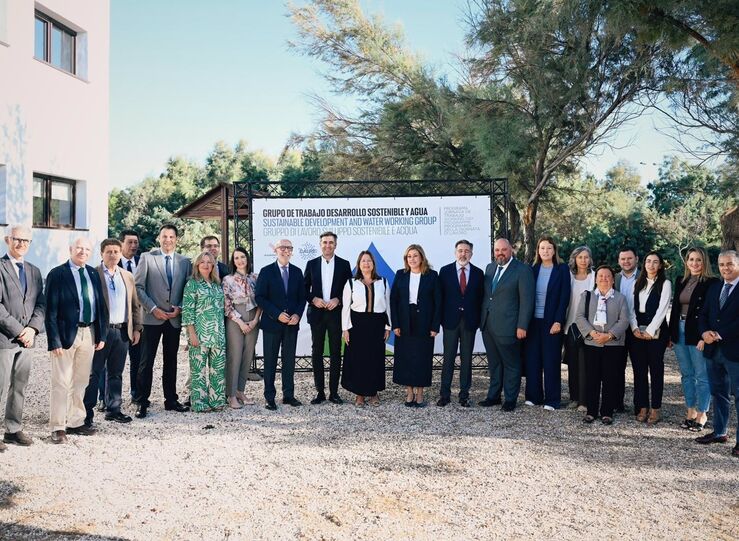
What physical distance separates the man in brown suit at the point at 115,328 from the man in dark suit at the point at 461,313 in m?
3.29

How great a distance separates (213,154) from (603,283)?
37015 millimetres

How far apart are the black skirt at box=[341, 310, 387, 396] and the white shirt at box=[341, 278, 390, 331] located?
2.2 inches

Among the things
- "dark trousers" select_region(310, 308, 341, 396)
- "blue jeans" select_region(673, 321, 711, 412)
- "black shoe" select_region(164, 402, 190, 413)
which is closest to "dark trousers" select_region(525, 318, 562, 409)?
"blue jeans" select_region(673, 321, 711, 412)

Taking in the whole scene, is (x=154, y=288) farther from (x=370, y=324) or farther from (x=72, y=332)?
(x=370, y=324)

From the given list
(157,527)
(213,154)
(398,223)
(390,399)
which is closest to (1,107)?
(398,223)

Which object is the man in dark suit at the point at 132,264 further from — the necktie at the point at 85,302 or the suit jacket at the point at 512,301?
the suit jacket at the point at 512,301

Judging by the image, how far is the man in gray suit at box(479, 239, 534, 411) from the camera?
725 centimetres

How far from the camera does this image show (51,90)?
13609 millimetres

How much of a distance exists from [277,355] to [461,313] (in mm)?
2113

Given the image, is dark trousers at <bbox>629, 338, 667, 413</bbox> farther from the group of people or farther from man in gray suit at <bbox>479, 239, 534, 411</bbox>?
man in gray suit at <bbox>479, 239, 534, 411</bbox>

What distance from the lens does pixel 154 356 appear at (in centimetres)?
686

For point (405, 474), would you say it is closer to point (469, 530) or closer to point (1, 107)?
point (469, 530)

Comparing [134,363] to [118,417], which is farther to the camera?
[134,363]

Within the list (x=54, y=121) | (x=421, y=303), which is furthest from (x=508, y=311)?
(x=54, y=121)
